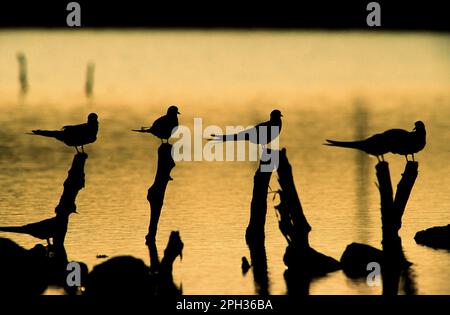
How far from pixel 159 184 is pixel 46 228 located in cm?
189

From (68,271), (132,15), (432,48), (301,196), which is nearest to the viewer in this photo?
(68,271)

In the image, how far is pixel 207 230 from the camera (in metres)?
23.7

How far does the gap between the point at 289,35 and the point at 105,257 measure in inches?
3506

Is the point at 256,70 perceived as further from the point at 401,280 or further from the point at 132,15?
the point at 401,280

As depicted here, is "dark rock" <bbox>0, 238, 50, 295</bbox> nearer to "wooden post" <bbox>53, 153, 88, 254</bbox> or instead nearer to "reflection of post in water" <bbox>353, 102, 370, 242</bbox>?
"wooden post" <bbox>53, 153, 88, 254</bbox>

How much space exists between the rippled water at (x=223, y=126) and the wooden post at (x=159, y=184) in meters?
0.34

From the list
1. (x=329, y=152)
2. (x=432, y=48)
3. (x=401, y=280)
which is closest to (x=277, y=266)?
(x=401, y=280)

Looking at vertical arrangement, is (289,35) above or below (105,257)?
above

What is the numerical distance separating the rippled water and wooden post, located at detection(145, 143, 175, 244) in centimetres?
34

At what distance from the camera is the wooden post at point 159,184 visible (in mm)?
21853

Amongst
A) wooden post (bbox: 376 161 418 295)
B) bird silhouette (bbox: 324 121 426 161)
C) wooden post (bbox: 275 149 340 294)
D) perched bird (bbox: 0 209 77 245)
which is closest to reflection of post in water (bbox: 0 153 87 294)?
perched bird (bbox: 0 209 77 245)

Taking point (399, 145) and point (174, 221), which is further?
point (174, 221)

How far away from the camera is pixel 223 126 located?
4359 centimetres

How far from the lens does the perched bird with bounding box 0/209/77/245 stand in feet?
69.3
